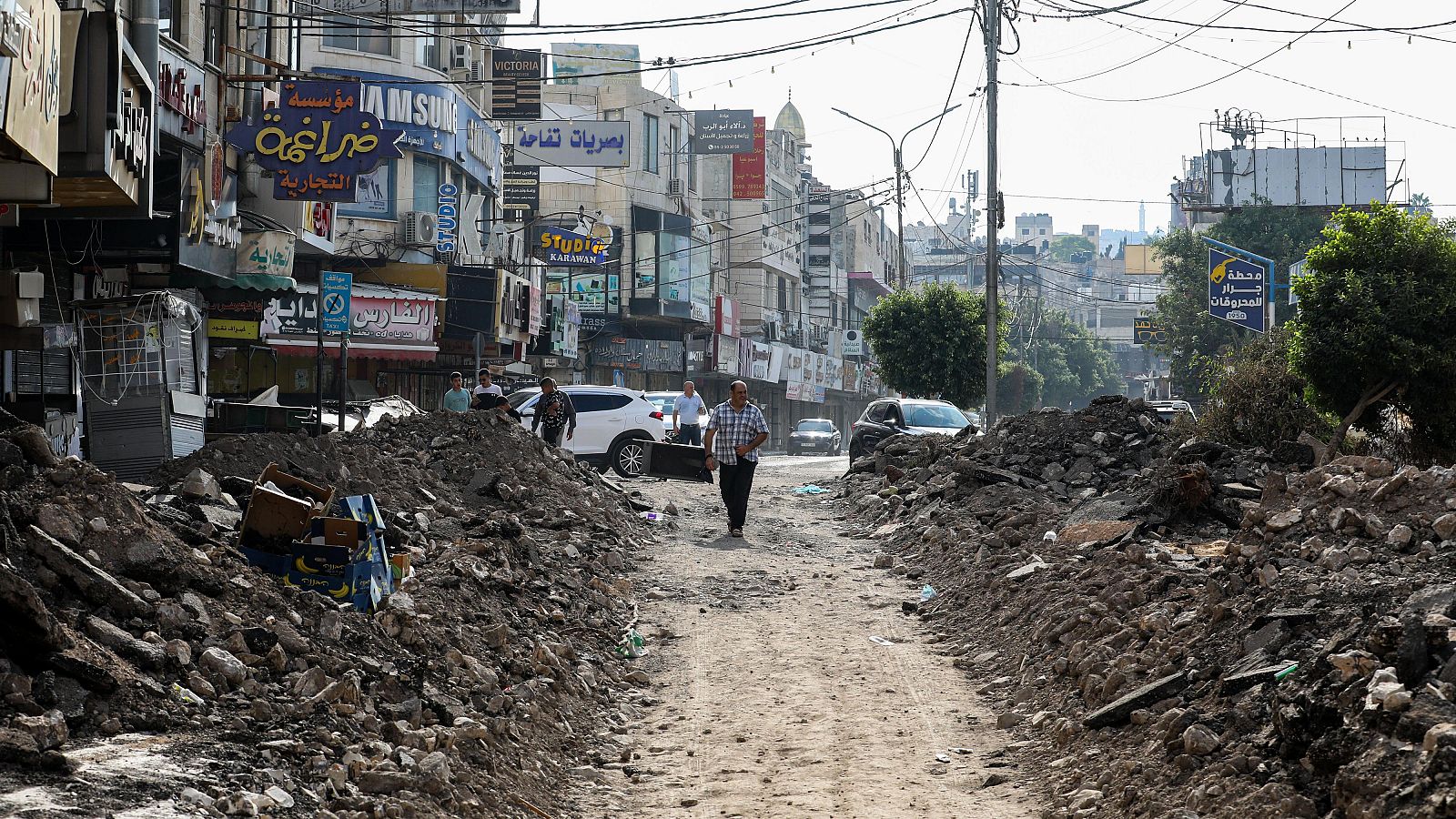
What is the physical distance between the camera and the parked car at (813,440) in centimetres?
5250

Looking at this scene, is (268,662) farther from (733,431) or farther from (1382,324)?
(1382,324)

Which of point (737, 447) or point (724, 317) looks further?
point (724, 317)

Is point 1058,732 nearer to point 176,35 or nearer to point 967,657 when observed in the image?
point 967,657

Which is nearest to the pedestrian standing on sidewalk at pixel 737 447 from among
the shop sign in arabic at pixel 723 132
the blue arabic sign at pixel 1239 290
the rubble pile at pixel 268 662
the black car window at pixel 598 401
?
the rubble pile at pixel 268 662

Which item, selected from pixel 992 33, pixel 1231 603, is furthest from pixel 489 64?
pixel 1231 603

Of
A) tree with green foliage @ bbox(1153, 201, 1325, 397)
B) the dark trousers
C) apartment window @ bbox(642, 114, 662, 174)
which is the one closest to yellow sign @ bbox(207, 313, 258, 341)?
the dark trousers

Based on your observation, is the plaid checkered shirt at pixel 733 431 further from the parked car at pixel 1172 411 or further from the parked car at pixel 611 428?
the parked car at pixel 611 428

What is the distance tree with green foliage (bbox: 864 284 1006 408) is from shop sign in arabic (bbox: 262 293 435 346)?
45.7ft

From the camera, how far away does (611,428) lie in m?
24.4

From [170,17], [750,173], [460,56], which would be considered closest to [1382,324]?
[170,17]

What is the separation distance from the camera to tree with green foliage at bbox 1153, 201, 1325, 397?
56.3m

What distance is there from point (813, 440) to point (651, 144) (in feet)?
52.4

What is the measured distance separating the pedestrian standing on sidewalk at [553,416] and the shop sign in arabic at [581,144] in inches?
1071

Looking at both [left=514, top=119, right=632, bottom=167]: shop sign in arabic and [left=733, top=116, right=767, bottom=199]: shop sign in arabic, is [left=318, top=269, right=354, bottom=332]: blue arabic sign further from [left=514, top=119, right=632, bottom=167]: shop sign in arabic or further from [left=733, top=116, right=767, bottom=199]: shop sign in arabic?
[left=733, top=116, right=767, bottom=199]: shop sign in arabic
